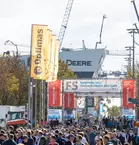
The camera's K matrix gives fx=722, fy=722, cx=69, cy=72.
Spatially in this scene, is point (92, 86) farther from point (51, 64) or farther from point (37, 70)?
point (37, 70)

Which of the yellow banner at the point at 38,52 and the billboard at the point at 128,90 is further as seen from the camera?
the billboard at the point at 128,90

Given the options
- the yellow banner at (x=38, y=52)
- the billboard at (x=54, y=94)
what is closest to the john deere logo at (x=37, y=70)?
the yellow banner at (x=38, y=52)

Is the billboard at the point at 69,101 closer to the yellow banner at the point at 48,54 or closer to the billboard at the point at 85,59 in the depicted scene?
the yellow banner at the point at 48,54

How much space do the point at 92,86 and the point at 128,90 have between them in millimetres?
3862

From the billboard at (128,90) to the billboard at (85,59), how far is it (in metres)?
118

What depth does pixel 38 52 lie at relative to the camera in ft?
139

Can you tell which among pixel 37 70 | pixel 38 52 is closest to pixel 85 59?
pixel 38 52

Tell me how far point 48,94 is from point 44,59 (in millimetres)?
20649

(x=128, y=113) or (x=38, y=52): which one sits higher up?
(x=38, y=52)

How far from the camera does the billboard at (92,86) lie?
208 ft

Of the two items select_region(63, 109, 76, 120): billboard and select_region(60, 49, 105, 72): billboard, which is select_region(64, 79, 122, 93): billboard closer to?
select_region(63, 109, 76, 120): billboard

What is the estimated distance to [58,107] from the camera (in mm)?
68875

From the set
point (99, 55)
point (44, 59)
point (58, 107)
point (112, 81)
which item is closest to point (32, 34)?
point (44, 59)

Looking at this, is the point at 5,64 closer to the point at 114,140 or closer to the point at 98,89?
the point at 98,89
